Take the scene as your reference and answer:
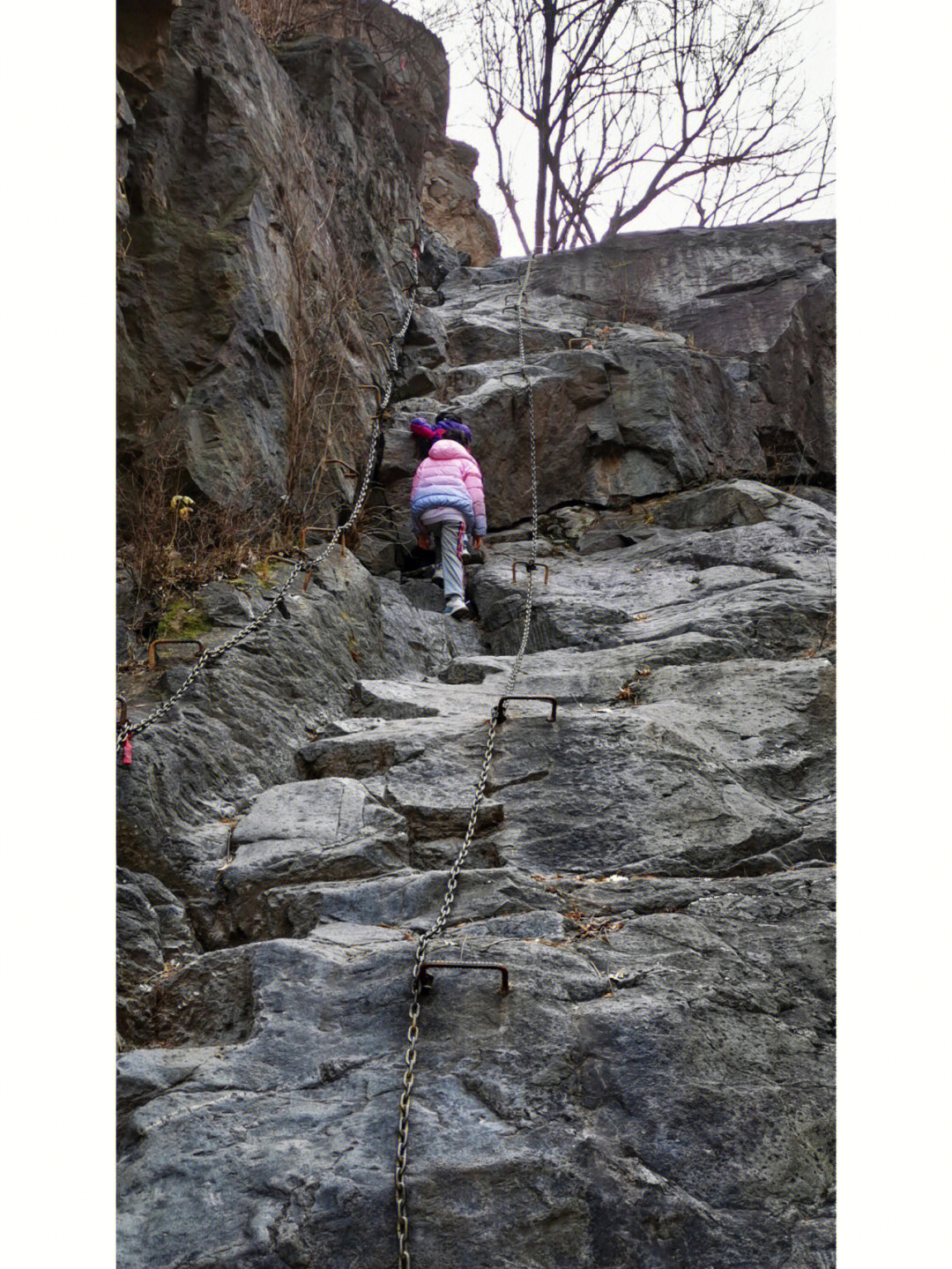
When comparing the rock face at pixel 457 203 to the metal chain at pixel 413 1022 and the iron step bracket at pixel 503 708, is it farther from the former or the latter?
the metal chain at pixel 413 1022

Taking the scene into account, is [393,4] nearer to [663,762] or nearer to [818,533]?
[818,533]

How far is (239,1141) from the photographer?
2945 millimetres

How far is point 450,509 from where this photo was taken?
28.2ft

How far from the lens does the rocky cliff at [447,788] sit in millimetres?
2879

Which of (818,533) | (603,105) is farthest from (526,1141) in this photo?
(603,105)

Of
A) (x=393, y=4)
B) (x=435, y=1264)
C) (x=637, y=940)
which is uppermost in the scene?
(x=393, y=4)

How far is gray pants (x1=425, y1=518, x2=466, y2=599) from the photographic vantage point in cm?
848

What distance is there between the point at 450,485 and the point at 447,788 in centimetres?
433

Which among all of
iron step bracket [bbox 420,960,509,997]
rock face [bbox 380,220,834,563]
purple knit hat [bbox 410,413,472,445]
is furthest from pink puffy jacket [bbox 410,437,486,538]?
iron step bracket [bbox 420,960,509,997]

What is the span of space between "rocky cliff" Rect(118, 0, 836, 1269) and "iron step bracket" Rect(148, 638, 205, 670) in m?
0.05

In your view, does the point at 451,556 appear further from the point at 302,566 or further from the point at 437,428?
the point at 302,566

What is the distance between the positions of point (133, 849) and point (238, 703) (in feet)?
3.97

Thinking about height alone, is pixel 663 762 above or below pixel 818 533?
below

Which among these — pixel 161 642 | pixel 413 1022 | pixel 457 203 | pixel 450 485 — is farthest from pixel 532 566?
pixel 457 203
